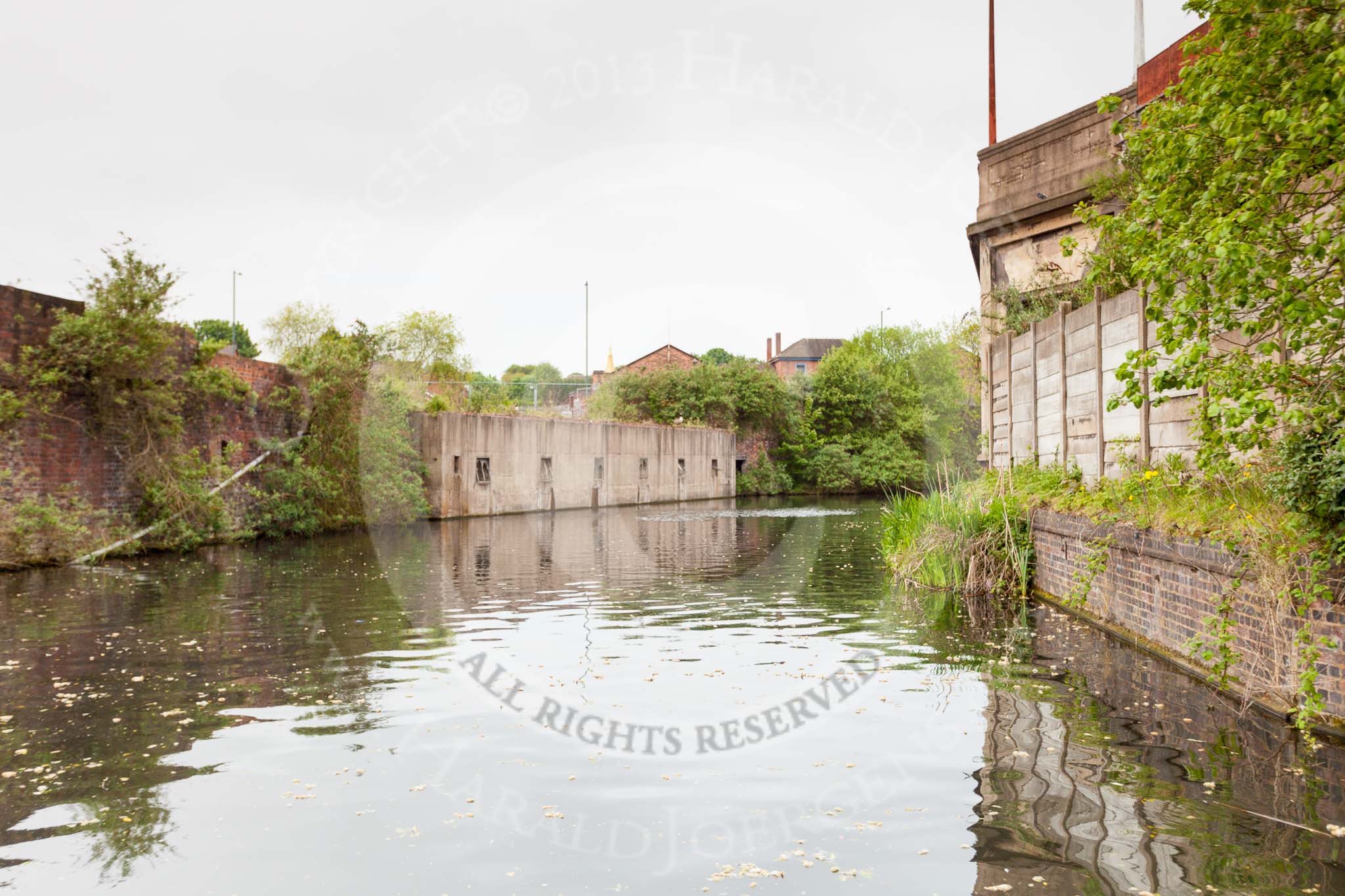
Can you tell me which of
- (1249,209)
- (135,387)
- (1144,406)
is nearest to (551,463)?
(135,387)

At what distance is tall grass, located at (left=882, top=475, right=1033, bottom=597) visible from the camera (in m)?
11.3

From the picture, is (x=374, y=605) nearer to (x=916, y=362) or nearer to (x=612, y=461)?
(x=612, y=461)

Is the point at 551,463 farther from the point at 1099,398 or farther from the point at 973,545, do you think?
the point at 1099,398

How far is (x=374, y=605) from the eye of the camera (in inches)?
444

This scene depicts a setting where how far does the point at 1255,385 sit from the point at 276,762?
524cm

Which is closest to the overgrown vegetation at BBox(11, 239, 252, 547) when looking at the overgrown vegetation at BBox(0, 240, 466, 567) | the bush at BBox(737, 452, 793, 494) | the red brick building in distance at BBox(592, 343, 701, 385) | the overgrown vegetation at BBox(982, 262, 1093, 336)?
the overgrown vegetation at BBox(0, 240, 466, 567)

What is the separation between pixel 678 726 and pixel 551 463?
27213mm

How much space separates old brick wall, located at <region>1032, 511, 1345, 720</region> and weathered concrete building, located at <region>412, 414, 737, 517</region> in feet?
68.4

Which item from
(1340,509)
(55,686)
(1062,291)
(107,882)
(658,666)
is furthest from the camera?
(1062,291)

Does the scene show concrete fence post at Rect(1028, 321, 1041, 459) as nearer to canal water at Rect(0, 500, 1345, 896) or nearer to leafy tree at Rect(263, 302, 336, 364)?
canal water at Rect(0, 500, 1345, 896)

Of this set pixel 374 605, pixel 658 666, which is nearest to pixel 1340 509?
pixel 658 666

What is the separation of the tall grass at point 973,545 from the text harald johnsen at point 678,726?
463cm

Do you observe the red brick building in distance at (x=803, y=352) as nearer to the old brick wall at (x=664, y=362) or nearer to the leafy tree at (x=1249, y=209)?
the old brick wall at (x=664, y=362)

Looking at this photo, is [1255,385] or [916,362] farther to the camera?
[916,362]
